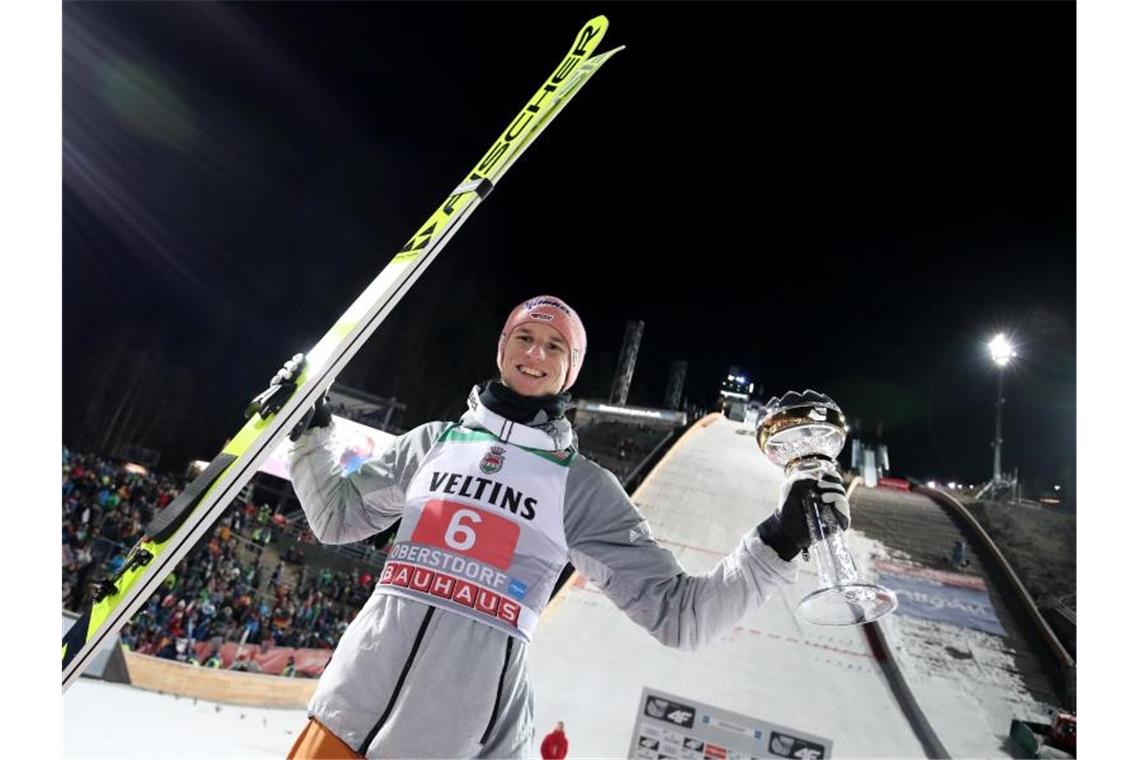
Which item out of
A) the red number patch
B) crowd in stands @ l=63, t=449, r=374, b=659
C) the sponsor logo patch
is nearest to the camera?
the red number patch

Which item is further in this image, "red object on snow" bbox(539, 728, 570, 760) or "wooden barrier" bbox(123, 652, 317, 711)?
"wooden barrier" bbox(123, 652, 317, 711)

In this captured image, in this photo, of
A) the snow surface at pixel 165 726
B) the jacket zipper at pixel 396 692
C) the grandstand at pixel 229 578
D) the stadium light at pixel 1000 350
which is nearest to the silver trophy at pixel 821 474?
the jacket zipper at pixel 396 692

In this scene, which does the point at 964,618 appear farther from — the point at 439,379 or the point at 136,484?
the point at 439,379

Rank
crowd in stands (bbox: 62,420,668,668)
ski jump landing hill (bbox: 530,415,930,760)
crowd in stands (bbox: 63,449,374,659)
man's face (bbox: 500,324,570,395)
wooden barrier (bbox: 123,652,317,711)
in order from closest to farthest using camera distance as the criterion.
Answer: man's face (bbox: 500,324,570,395)
ski jump landing hill (bbox: 530,415,930,760)
wooden barrier (bbox: 123,652,317,711)
crowd in stands (bbox: 62,420,668,668)
crowd in stands (bbox: 63,449,374,659)

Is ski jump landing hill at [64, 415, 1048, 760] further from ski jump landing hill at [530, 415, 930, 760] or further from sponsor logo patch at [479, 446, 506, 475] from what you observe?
sponsor logo patch at [479, 446, 506, 475]

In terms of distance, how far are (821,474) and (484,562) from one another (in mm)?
967

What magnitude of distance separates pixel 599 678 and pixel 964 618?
7.30 meters

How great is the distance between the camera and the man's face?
6.73 feet

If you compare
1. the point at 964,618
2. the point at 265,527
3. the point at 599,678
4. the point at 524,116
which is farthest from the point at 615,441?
the point at 524,116

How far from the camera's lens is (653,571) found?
1720 mm

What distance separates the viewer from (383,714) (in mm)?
1466

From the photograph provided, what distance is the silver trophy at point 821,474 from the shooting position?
55.1 inches

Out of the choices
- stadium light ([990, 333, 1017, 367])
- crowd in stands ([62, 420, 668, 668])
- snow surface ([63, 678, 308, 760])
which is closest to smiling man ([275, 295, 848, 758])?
snow surface ([63, 678, 308, 760])

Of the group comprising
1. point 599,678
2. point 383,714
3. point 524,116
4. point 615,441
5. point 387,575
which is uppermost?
point 615,441
